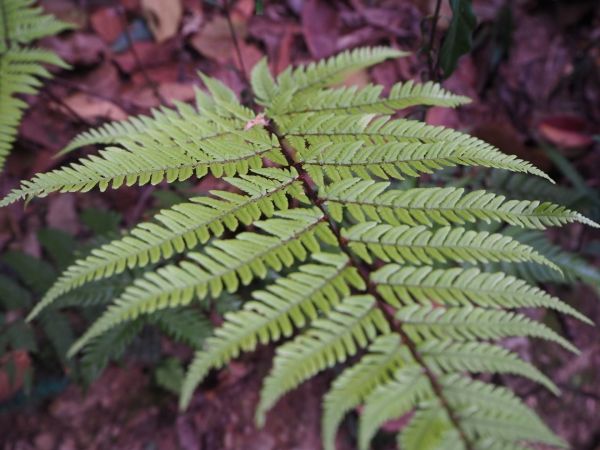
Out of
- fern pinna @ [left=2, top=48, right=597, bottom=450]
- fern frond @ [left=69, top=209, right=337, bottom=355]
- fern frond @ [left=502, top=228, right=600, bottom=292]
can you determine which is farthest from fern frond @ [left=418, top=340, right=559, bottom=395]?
fern frond @ [left=502, top=228, right=600, bottom=292]

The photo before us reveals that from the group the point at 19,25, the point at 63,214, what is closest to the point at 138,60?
the point at 19,25

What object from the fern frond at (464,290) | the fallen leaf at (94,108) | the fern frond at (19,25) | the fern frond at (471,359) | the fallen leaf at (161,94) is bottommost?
the fern frond at (471,359)

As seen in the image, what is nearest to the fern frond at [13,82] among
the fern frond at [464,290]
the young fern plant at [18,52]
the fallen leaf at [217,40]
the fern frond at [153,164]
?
the young fern plant at [18,52]

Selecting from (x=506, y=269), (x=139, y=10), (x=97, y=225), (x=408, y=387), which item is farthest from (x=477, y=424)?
(x=139, y=10)

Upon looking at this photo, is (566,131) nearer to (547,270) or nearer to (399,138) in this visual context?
(547,270)

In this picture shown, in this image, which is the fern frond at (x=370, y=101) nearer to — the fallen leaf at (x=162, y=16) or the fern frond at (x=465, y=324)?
the fern frond at (x=465, y=324)

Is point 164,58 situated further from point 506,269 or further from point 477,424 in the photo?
point 477,424
